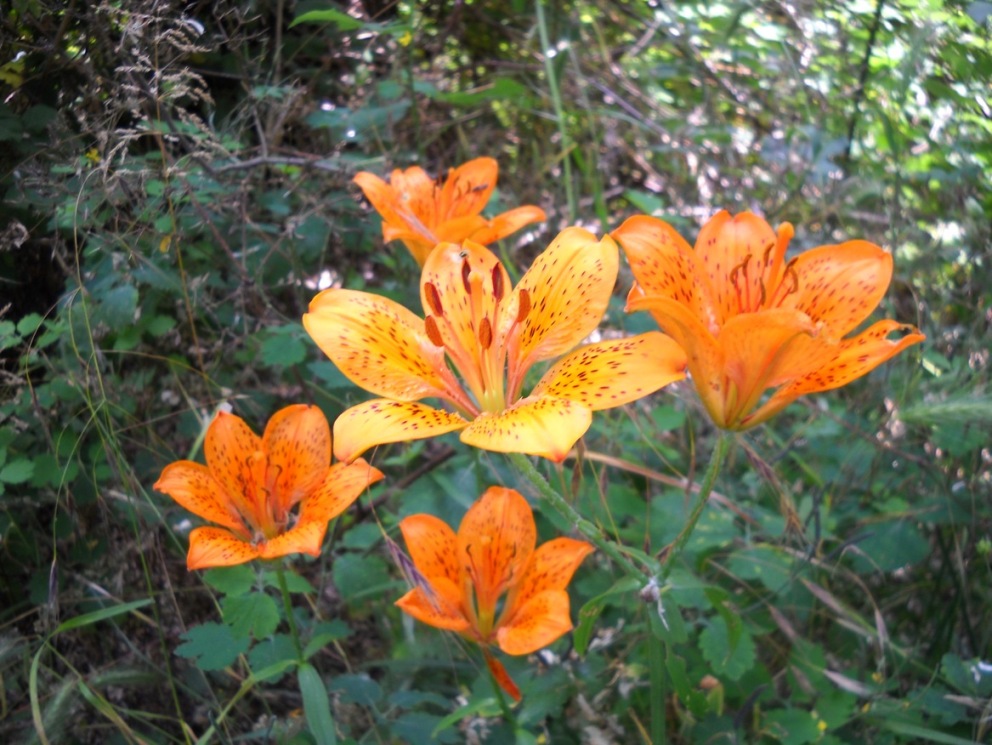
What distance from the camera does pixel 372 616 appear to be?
203cm

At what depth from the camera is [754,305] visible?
1221 millimetres

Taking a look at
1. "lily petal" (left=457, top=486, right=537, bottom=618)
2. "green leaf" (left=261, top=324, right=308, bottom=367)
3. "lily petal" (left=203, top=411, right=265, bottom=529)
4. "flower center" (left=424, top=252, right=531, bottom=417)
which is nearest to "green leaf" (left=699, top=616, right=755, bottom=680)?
"lily petal" (left=457, top=486, right=537, bottom=618)

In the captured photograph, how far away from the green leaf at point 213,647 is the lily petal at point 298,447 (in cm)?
24

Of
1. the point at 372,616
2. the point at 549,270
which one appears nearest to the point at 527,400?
the point at 549,270

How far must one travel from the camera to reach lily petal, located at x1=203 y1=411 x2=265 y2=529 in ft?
4.61

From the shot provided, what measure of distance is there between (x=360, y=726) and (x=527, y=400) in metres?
0.97

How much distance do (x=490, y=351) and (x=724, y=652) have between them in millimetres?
726

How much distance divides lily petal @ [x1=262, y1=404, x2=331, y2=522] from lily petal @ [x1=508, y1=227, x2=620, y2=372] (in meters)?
0.37

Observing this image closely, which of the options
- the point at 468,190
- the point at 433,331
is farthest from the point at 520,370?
the point at 468,190

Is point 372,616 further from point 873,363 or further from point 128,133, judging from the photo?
point 873,363

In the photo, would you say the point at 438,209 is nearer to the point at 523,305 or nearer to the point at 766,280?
the point at 523,305

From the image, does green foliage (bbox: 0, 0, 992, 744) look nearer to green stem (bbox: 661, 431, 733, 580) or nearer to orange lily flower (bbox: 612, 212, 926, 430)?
green stem (bbox: 661, 431, 733, 580)

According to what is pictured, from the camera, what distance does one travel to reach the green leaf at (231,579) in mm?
1387

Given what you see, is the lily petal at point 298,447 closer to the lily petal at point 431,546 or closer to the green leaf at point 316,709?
the lily petal at point 431,546
